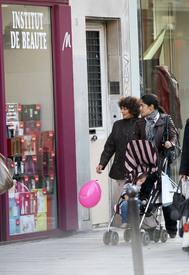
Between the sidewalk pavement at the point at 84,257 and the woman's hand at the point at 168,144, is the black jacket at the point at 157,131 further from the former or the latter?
the sidewalk pavement at the point at 84,257

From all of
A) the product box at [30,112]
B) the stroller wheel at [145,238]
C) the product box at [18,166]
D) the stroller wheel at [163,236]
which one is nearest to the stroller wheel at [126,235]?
the stroller wheel at [145,238]

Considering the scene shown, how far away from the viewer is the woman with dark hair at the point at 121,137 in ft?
36.1

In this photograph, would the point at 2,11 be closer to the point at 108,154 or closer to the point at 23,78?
the point at 23,78

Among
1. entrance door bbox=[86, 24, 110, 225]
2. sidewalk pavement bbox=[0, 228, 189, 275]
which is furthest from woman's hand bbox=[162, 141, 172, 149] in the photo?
entrance door bbox=[86, 24, 110, 225]

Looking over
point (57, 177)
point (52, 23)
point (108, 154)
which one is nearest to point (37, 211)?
point (57, 177)

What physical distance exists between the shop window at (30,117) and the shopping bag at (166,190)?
189 centimetres

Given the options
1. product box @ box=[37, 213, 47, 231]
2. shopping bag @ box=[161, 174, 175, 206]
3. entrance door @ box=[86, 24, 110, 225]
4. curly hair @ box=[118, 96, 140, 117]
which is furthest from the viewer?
entrance door @ box=[86, 24, 110, 225]

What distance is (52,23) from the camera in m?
11.5

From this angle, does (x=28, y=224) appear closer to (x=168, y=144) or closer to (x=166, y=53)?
(x=168, y=144)

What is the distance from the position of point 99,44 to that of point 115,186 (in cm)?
220

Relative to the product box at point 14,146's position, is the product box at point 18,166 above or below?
below

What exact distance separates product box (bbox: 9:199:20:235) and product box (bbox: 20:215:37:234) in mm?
74

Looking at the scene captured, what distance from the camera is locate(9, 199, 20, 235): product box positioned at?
1103cm

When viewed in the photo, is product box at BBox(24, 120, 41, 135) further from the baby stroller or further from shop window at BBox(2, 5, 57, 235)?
the baby stroller
